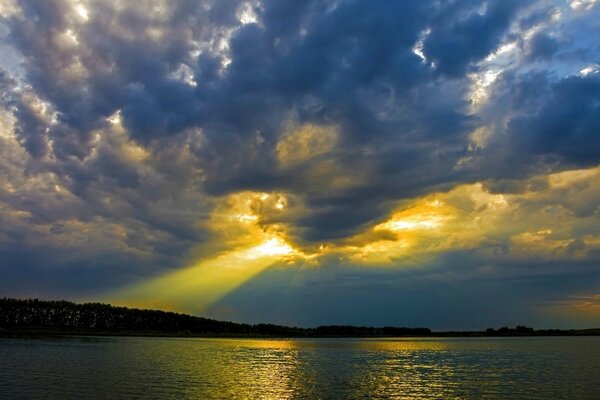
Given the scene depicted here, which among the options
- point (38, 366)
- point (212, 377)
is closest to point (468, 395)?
point (212, 377)

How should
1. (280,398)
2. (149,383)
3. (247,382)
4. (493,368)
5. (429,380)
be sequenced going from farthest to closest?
(493,368), (429,380), (247,382), (149,383), (280,398)

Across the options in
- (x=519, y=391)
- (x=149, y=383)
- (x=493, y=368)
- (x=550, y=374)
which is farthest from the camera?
(x=493, y=368)

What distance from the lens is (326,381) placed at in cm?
6775

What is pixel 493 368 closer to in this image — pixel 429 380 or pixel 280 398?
pixel 429 380

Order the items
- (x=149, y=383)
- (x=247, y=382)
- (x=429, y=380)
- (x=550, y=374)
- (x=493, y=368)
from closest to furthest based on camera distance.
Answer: (x=149, y=383), (x=247, y=382), (x=429, y=380), (x=550, y=374), (x=493, y=368)

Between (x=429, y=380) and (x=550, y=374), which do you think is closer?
(x=429, y=380)

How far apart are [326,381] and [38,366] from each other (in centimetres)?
4642

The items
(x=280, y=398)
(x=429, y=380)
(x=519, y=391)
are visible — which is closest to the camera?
(x=280, y=398)

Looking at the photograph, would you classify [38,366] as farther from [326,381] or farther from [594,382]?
[594,382]

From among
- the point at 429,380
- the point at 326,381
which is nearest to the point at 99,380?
the point at 326,381

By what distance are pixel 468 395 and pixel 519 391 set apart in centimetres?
697

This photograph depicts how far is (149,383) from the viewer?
61625mm

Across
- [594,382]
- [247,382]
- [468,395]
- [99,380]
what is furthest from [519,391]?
[99,380]

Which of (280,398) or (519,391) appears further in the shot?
(519,391)
